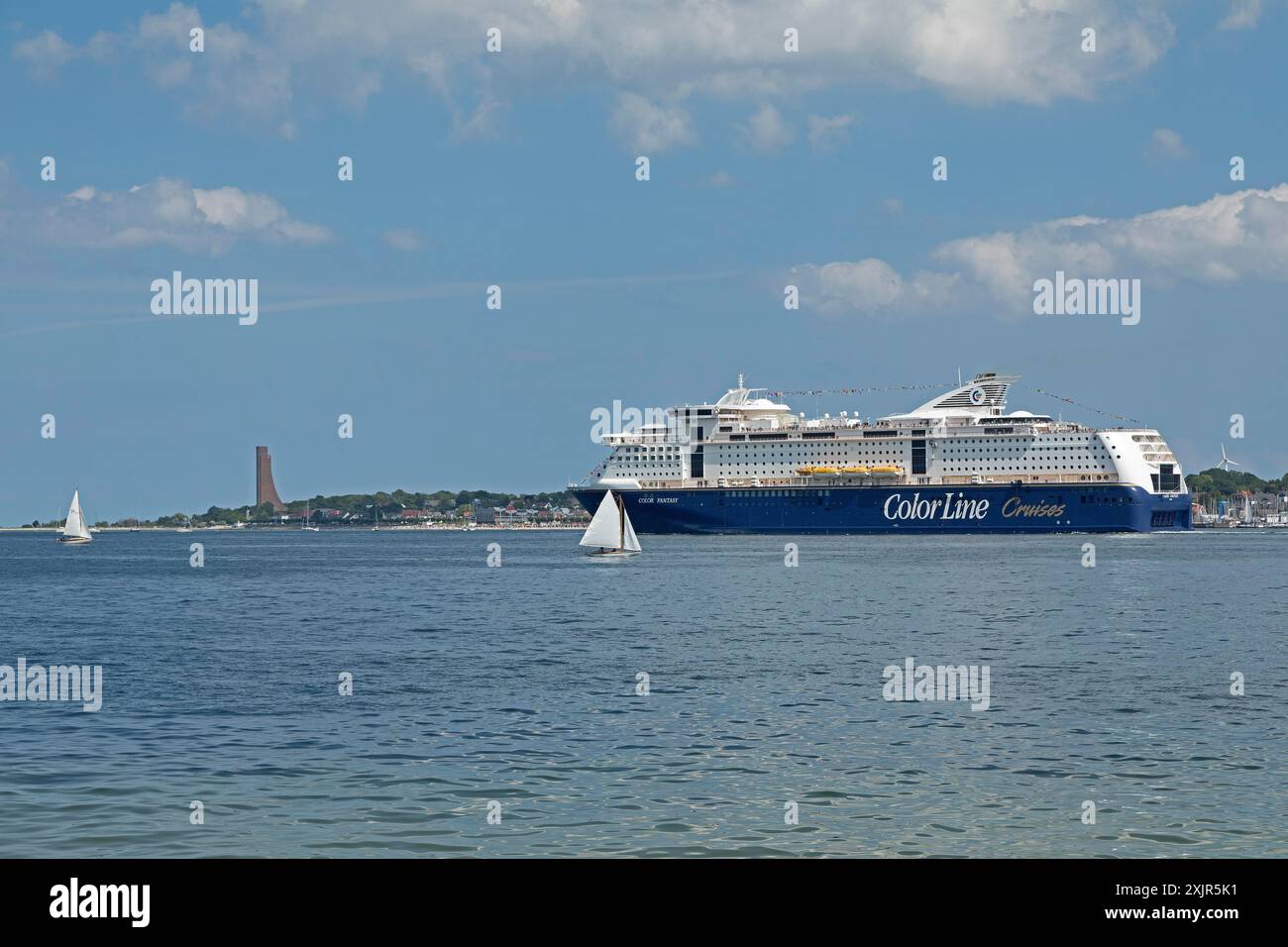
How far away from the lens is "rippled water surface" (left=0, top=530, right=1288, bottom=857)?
13914 millimetres

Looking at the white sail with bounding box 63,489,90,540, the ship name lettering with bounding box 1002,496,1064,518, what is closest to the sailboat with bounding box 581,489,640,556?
A: the ship name lettering with bounding box 1002,496,1064,518

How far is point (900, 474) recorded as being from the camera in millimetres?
124062

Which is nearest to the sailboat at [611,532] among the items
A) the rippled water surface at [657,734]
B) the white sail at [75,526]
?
the rippled water surface at [657,734]

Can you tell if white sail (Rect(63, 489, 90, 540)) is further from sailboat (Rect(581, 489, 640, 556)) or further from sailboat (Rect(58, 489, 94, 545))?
sailboat (Rect(581, 489, 640, 556))

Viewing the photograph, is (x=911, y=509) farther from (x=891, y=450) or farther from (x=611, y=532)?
(x=611, y=532)

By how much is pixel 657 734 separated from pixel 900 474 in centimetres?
10705

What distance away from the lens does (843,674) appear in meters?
26.6

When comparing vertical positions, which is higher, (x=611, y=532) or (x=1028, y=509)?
(x=1028, y=509)

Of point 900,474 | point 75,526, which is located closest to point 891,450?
point 900,474

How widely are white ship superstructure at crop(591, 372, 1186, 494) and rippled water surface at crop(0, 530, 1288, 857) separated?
7722cm

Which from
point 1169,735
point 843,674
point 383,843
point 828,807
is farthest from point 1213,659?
point 383,843

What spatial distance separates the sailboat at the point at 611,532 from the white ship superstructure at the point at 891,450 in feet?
128

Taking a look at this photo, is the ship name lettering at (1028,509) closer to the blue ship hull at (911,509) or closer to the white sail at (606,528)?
the blue ship hull at (911,509)
